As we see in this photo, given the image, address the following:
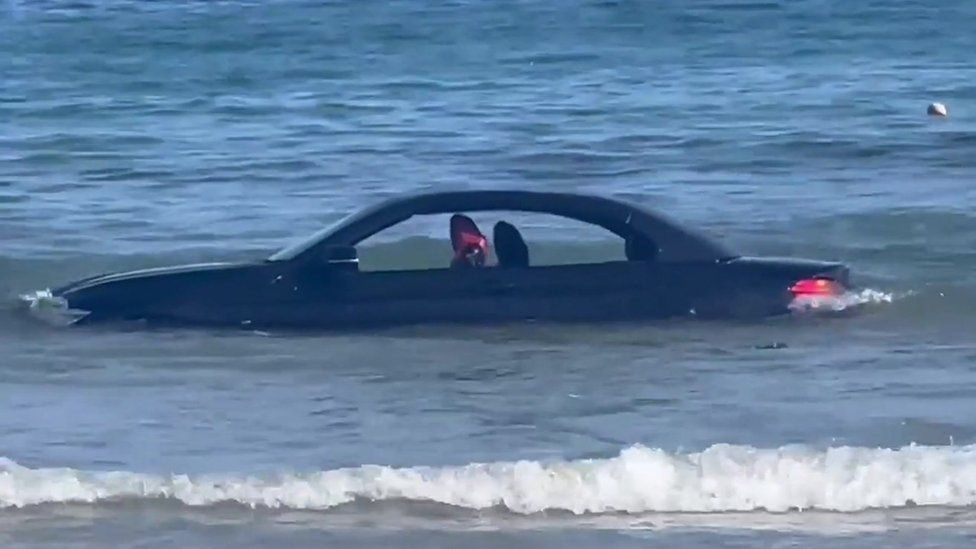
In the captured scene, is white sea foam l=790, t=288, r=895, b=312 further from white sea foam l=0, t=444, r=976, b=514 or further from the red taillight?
white sea foam l=0, t=444, r=976, b=514

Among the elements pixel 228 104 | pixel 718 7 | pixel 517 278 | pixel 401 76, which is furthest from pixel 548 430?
pixel 718 7

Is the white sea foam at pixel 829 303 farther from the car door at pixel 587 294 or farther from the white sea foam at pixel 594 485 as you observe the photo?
the white sea foam at pixel 594 485

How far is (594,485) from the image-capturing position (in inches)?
348

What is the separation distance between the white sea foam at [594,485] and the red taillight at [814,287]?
347 cm

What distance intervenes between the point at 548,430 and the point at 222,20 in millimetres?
34995

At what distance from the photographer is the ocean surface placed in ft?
28.7

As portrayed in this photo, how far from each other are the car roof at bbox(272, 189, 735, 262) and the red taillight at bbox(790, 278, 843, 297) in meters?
0.49

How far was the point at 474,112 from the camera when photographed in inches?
1149

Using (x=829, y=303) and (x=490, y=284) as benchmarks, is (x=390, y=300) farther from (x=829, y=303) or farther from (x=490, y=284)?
(x=829, y=303)

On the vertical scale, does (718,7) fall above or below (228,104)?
above

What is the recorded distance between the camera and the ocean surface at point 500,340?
28.7 feet

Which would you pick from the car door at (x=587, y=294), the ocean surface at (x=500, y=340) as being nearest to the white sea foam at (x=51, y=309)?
the ocean surface at (x=500, y=340)

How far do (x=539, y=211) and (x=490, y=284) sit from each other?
56cm

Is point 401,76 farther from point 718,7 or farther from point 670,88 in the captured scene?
point 718,7
